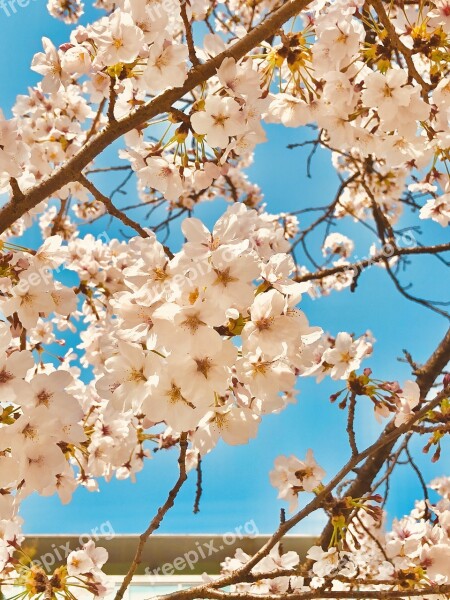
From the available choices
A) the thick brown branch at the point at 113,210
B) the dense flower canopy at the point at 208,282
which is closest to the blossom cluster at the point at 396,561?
the dense flower canopy at the point at 208,282

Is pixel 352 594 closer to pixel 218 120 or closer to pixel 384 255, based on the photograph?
pixel 218 120

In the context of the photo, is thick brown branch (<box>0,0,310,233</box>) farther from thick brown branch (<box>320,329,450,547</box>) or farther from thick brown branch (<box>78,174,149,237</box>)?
thick brown branch (<box>320,329,450,547</box>)

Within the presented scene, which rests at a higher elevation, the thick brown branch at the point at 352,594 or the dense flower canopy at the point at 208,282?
the dense flower canopy at the point at 208,282

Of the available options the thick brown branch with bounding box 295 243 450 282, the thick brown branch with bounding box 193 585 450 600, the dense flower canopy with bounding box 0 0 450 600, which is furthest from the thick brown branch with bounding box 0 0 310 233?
the thick brown branch with bounding box 295 243 450 282

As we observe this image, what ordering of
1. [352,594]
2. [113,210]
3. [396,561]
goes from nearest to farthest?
[352,594], [113,210], [396,561]

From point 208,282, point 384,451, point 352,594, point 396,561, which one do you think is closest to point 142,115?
point 208,282

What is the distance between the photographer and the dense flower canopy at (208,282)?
4.45 feet

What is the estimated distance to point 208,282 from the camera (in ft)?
4.12

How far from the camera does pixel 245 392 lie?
1567 mm

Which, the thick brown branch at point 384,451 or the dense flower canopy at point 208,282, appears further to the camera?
the thick brown branch at point 384,451

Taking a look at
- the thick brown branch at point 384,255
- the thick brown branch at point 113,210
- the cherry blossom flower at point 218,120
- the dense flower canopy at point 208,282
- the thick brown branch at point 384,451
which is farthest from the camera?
the thick brown branch at point 384,255

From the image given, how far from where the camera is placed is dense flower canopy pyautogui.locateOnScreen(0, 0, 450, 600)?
1.36 meters

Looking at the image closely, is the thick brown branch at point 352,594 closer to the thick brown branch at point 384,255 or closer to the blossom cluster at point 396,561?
the blossom cluster at point 396,561

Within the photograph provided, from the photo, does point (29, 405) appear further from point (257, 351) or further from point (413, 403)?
point (413, 403)
